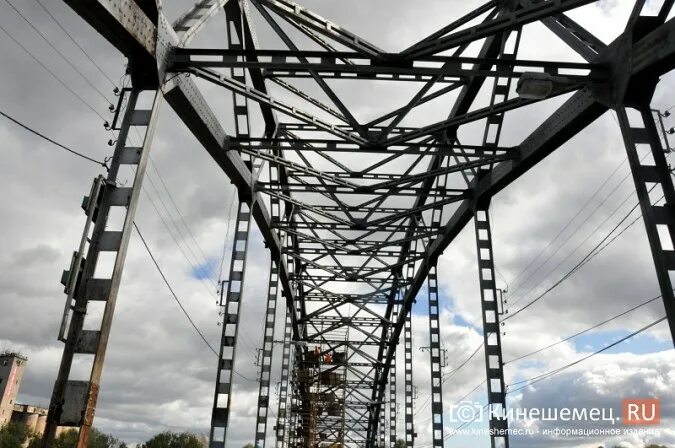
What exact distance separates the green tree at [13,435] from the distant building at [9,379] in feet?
38.5

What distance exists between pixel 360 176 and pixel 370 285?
16.5 meters

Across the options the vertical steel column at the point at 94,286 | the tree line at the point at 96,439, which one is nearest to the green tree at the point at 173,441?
the tree line at the point at 96,439

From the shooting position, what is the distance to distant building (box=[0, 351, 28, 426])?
107m

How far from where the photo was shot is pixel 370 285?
35688mm

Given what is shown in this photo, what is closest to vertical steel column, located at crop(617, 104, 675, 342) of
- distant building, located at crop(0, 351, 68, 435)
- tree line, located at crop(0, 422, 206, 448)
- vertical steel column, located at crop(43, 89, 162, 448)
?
vertical steel column, located at crop(43, 89, 162, 448)

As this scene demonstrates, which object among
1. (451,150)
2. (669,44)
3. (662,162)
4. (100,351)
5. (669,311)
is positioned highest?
(451,150)

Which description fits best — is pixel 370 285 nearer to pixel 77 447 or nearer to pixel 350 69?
pixel 350 69

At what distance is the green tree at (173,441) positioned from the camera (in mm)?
124062

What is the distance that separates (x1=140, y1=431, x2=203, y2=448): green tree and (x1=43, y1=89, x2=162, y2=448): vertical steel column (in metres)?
129

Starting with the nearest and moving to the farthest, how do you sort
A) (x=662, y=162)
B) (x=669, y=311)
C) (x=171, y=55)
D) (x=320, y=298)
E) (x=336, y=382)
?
(x=669, y=311) < (x=662, y=162) < (x=171, y=55) < (x=320, y=298) < (x=336, y=382)

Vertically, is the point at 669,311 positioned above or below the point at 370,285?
below

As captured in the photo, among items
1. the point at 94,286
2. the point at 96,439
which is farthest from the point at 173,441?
the point at 94,286

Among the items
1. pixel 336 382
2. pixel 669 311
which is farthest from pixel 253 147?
pixel 336 382

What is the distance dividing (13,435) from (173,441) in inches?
1830
